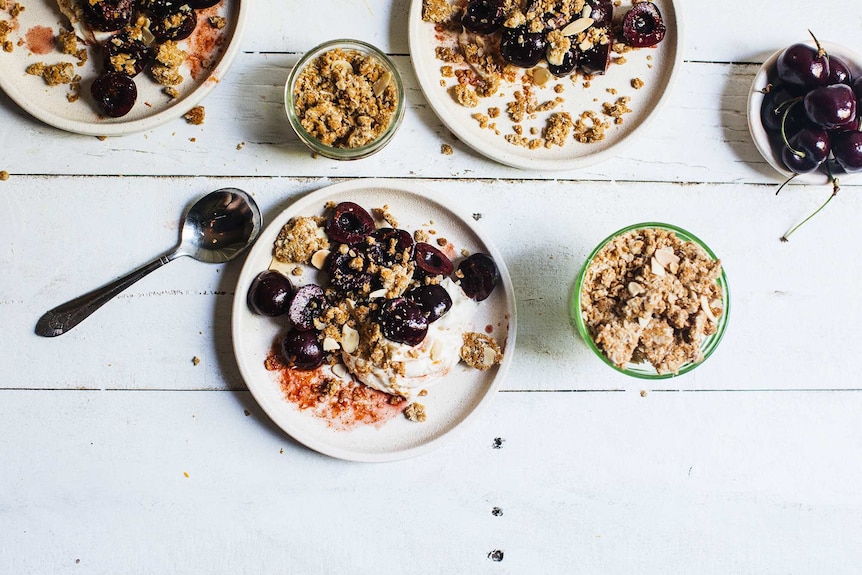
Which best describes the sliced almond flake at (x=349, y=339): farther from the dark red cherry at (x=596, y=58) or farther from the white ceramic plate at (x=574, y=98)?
the dark red cherry at (x=596, y=58)

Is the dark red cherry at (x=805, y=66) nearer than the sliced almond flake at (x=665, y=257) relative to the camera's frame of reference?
No

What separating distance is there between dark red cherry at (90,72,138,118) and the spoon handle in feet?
0.92

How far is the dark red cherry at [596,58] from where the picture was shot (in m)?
1.20

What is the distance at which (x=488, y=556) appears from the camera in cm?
132

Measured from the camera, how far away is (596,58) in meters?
1.21

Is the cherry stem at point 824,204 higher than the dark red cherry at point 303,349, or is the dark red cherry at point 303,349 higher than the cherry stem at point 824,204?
the cherry stem at point 824,204

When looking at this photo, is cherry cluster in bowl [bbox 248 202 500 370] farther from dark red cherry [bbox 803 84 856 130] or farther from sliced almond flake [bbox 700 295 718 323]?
dark red cherry [bbox 803 84 856 130]

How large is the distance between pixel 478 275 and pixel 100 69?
0.80 meters

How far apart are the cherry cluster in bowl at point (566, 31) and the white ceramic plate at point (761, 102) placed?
213mm

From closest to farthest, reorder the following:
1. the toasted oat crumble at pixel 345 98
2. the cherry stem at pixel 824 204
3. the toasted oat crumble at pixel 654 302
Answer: the toasted oat crumble at pixel 654 302 → the toasted oat crumble at pixel 345 98 → the cherry stem at pixel 824 204

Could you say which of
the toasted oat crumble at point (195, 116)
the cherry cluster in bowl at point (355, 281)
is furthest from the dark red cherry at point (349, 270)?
the toasted oat crumble at point (195, 116)

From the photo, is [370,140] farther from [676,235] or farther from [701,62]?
[701,62]

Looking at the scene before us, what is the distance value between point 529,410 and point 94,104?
1.01 metres

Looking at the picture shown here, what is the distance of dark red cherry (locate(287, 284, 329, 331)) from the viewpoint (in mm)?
1178
